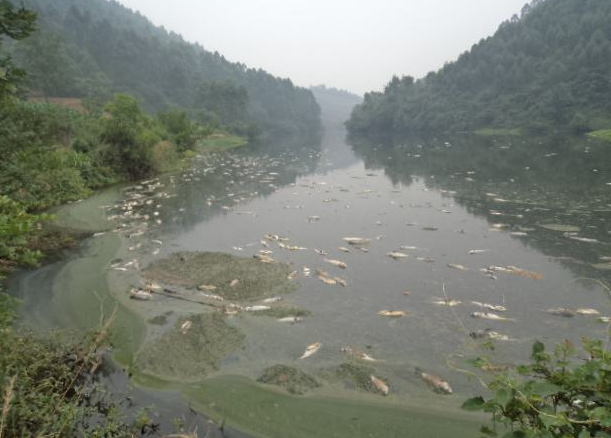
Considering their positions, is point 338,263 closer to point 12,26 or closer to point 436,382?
point 436,382

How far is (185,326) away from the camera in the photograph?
28.3ft

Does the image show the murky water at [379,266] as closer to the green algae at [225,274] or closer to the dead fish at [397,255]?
the dead fish at [397,255]

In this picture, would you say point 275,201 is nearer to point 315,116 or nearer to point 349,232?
point 349,232

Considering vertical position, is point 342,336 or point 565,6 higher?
point 565,6

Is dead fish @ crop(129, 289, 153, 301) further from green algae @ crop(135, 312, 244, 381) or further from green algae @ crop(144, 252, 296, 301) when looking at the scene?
green algae @ crop(135, 312, 244, 381)

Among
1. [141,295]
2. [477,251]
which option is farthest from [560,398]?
[477,251]

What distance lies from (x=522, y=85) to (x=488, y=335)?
116m

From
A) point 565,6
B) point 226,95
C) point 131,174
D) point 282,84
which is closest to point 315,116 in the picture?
point 282,84

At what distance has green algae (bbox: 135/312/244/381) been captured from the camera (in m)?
7.34

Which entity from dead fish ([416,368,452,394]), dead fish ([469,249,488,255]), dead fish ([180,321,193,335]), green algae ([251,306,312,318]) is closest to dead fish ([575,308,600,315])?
dead fish ([469,249,488,255])

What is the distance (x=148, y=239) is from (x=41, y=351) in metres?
8.76

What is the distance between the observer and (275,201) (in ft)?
73.9

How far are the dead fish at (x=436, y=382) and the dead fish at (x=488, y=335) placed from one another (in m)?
1.68

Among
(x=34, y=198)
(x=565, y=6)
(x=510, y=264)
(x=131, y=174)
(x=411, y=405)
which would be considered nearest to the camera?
(x=411, y=405)
